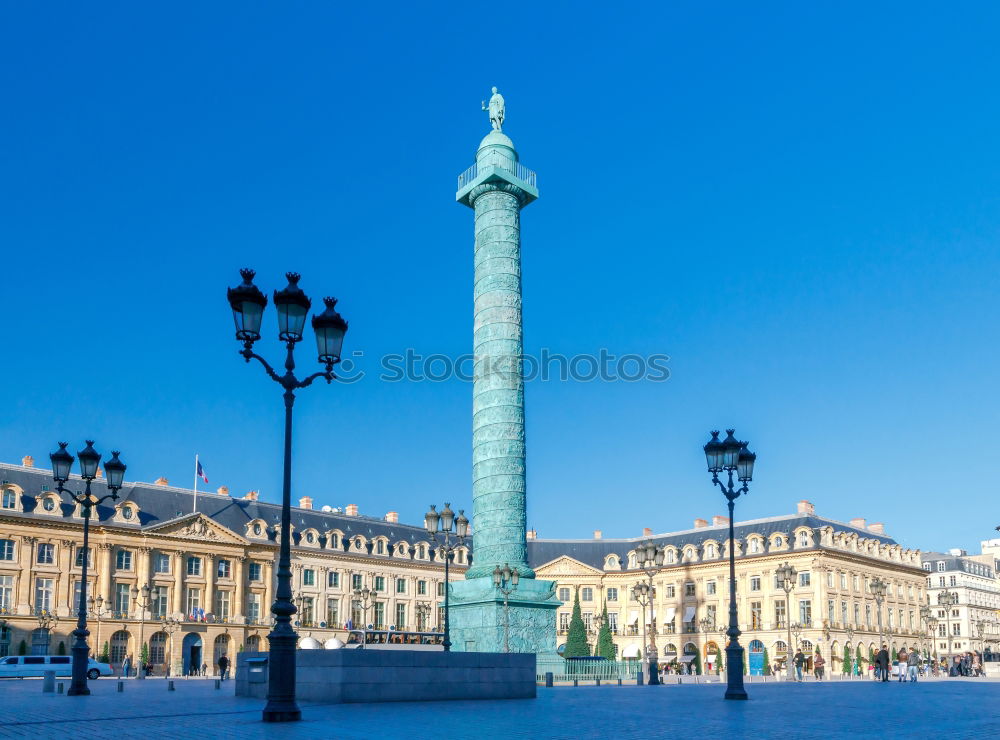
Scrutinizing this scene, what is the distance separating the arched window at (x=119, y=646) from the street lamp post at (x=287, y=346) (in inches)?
2047

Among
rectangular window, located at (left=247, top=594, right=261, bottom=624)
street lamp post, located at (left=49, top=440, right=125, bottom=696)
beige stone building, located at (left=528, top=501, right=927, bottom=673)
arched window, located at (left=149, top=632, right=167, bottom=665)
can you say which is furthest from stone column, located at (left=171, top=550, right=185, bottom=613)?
street lamp post, located at (left=49, top=440, right=125, bottom=696)

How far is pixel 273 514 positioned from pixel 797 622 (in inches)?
1466

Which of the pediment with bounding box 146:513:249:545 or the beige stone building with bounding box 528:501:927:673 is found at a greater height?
the pediment with bounding box 146:513:249:545

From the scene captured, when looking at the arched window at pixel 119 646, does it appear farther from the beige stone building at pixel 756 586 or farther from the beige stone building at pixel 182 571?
the beige stone building at pixel 756 586

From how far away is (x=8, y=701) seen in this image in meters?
17.6

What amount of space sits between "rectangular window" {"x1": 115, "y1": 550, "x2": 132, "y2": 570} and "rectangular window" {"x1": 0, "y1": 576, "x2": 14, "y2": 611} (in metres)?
5.98

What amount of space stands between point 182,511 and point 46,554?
912 centimetres

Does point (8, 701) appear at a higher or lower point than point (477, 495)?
lower

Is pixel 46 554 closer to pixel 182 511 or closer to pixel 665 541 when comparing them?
pixel 182 511

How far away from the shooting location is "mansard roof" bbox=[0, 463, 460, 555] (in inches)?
2436

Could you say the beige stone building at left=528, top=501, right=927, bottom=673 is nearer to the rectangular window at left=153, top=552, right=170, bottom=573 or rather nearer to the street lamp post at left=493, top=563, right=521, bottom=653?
the rectangular window at left=153, top=552, right=170, bottom=573

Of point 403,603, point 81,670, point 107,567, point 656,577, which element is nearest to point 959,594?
point 656,577

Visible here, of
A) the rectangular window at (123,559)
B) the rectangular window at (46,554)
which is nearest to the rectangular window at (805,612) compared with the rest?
the rectangular window at (123,559)

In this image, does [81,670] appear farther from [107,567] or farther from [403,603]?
[403,603]
